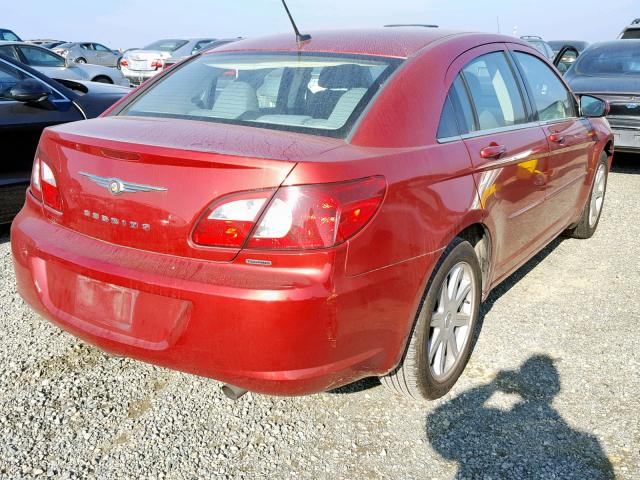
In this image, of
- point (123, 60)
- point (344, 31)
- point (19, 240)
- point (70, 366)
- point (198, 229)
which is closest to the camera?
point (198, 229)

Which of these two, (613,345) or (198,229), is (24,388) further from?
(613,345)

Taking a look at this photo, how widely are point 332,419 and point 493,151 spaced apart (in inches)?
53.0

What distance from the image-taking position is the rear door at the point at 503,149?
2.83 m

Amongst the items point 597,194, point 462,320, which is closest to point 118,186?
point 462,320

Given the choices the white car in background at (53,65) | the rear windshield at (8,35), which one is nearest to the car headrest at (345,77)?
the white car in background at (53,65)

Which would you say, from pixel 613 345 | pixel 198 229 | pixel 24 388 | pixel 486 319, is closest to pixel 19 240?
pixel 24 388

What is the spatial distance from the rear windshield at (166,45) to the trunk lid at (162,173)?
56.7 feet

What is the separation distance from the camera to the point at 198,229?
2064 mm

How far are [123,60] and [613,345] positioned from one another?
677 inches

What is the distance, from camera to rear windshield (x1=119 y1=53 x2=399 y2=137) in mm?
2438

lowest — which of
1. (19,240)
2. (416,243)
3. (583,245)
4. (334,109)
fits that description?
(583,245)

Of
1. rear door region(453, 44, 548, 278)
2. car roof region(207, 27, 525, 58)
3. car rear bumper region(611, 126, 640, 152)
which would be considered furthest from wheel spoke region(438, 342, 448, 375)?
car rear bumper region(611, 126, 640, 152)

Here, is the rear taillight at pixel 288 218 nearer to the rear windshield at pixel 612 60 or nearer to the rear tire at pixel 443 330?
the rear tire at pixel 443 330

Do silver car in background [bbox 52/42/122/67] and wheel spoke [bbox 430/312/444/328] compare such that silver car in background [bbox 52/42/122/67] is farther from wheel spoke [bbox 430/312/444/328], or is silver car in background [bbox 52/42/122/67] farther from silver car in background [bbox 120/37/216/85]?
wheel spoke [bbox 430/312/444/328]
